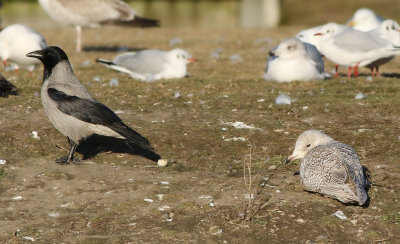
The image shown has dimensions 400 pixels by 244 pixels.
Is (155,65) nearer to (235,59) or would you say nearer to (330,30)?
(235,59)

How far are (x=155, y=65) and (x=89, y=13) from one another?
14.0 feet

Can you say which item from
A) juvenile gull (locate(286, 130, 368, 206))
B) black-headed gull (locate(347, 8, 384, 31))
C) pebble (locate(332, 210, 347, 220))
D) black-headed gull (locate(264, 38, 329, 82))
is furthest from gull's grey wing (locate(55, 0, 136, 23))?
pebble (locate(332, 210, 347, 220))

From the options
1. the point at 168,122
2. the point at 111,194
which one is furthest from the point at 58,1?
the point at 111,194

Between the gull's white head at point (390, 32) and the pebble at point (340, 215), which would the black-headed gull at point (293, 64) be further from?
the pebble at point (340, 215)

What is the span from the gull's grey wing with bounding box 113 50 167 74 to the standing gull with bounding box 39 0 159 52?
3.49 meters

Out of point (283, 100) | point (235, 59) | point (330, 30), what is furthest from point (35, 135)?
point (235, 59)

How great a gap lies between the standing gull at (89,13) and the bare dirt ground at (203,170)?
415cm

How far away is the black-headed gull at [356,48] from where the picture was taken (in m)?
10.1

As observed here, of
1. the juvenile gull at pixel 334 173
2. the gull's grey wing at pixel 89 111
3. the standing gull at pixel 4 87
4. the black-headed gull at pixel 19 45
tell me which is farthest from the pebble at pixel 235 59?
the juvenile gull at pixel 334 173

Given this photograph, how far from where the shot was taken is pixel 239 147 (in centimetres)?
705

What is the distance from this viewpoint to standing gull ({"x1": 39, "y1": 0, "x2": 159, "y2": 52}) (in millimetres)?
14328

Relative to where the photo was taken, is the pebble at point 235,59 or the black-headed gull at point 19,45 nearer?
the black-headed gull at point 19,45

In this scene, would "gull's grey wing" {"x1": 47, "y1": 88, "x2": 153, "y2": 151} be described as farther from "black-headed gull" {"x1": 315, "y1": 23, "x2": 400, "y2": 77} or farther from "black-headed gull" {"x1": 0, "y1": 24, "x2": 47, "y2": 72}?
"black-headed gull" {"x1": 315, "y1": 23, "x2": 400, "y2": 77}

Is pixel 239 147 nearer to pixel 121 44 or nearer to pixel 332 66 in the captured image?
pixel 332 66
